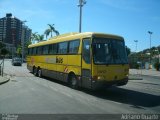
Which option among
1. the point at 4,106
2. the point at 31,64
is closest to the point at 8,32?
the point at 31,64

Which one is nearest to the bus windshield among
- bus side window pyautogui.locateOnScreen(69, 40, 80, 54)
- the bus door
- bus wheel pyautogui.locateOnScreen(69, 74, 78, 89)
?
the bus door

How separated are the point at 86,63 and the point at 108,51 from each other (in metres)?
1.35

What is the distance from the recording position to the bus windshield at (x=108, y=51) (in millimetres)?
14547

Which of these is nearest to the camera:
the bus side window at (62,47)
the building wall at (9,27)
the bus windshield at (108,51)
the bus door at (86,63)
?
the bus windshield at (108,51)

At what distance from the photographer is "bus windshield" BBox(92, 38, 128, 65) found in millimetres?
14547

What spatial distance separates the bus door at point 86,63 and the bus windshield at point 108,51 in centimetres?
49

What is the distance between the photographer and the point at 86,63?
Result: 49.6ft

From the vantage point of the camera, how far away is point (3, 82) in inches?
779

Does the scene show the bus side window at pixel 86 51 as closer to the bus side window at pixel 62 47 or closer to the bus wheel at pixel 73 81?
the bus wheel at pixel 73 81

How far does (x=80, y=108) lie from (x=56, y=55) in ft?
32.9

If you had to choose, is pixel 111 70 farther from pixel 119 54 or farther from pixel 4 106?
pixel 4 106

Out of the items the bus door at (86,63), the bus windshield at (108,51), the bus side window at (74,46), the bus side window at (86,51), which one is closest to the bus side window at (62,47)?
the bus side window at (74,46)

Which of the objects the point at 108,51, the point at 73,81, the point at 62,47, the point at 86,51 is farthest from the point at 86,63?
the point at 62,47

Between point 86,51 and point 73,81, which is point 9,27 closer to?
point 73,81
